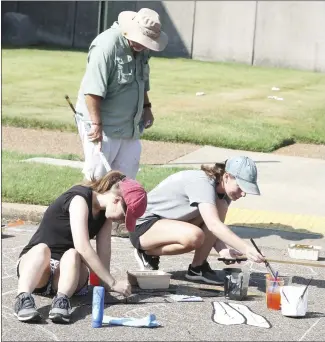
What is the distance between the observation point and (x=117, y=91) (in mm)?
7984

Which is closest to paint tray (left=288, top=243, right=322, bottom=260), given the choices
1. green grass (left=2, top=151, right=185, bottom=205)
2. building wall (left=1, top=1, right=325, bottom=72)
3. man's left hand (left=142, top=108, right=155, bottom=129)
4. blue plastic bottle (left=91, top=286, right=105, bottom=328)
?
man's left hand (left=142, top=108, right=155, bottom=129)

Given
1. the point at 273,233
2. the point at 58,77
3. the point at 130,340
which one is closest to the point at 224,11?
the point at 58,77

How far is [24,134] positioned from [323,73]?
32.0 ft

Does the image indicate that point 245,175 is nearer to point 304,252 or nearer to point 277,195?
point 304,252

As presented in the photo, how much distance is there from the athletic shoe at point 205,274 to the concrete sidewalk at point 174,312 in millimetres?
61

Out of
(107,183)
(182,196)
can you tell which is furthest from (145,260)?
(107,183)

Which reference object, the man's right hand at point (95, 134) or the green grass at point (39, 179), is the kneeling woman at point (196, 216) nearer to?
the man's right hand at point (95, 134)

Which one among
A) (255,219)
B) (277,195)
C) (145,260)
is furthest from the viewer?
(277,195)

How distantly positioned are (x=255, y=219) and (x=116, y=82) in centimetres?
211

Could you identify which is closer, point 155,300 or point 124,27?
point 155,300

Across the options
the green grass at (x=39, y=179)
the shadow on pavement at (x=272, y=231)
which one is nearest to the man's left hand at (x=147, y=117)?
the shadow on pavement at (x=272, y=231)

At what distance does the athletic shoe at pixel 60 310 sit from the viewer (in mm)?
6035

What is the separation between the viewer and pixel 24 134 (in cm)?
1345

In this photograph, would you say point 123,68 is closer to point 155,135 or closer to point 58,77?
point 155,135
